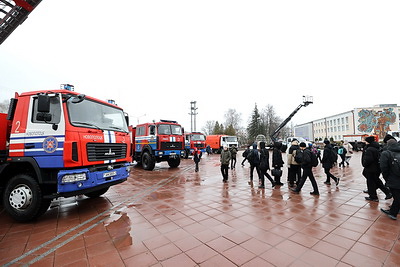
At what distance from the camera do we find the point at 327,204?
4.46 metres

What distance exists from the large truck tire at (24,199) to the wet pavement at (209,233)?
0.23 m

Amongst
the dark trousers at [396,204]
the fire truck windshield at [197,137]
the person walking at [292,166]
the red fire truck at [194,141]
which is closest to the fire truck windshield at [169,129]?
the person walking at [292,166]

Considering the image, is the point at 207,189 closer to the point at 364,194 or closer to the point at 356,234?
the point at 356,234

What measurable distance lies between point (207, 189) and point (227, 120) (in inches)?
2091

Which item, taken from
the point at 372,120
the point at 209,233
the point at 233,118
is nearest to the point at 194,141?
the point at 209,233

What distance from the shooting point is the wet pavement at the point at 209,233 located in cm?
243

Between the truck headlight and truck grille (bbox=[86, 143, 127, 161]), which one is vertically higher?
truck grille (bbox=[86, 143, 127, 161])

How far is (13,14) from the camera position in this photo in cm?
889

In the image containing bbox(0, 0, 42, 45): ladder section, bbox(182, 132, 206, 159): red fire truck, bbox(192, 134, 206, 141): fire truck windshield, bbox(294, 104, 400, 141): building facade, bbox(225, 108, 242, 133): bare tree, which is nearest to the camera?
bbox(0, 0, 42, 45): ladder section

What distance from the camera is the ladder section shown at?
8.67 m

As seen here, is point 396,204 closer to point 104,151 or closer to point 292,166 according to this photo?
point 292,166

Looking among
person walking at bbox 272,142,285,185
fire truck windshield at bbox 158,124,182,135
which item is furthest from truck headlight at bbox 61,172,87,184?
fire truck windshield at bbox 158,124,182,135

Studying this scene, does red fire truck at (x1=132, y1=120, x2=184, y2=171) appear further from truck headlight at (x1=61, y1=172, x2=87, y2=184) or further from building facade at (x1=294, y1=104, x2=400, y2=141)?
building facade at (x1=294, y1=104, x2=400, y2=141)

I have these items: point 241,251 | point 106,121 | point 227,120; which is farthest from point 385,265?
point 227,120
